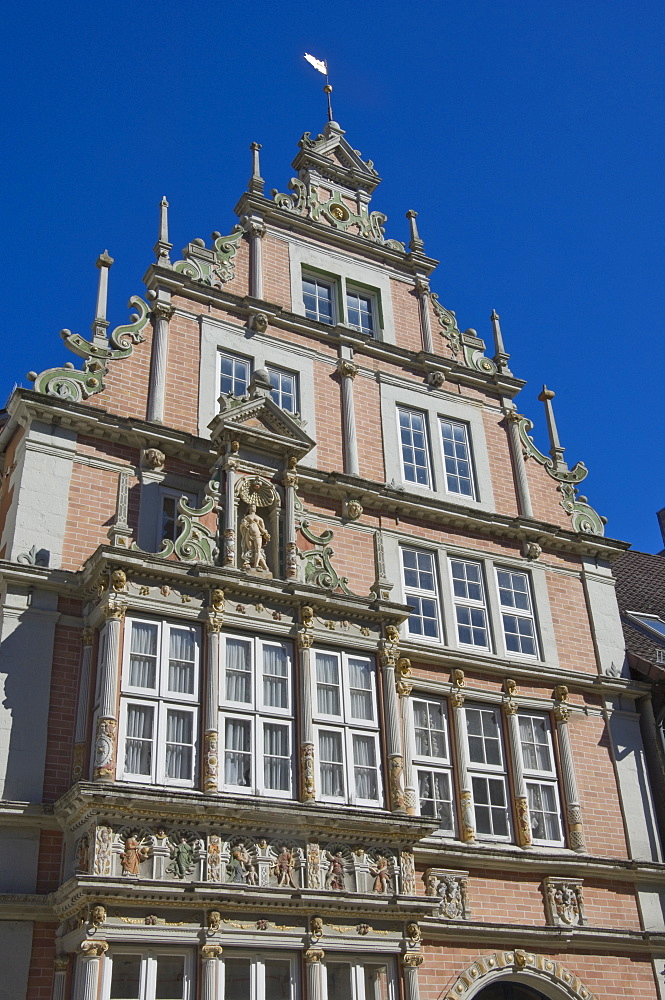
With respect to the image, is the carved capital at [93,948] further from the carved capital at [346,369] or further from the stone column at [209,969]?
the carved capital at [346,369]

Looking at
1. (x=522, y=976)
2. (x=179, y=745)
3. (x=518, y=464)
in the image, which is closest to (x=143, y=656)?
(x=179, y=745)

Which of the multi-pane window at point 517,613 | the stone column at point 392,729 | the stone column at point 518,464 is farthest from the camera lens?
the stone column at point 518,464

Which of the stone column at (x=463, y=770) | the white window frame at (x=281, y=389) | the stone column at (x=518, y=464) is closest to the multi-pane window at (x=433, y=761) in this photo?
the stone column at (x=463, y=770)

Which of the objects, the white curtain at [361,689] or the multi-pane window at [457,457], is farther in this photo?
the multi-pane window at [457,457]

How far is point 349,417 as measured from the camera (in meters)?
22.8

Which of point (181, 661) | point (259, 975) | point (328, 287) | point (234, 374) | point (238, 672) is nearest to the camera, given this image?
point (259, 975)

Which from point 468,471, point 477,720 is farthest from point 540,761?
point 468,471

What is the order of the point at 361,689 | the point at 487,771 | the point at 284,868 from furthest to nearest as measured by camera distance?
the point at 487,771 → the point at 361,689 → the point at 284,868

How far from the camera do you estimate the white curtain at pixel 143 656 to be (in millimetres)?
16359

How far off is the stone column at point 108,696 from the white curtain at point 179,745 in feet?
2.96

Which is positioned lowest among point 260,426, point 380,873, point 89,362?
point 380,873

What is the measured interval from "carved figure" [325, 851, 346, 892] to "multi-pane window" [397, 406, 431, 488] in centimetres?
861

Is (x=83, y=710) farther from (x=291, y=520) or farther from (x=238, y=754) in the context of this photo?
(x=291, y=520)

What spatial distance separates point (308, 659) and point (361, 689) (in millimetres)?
1190
